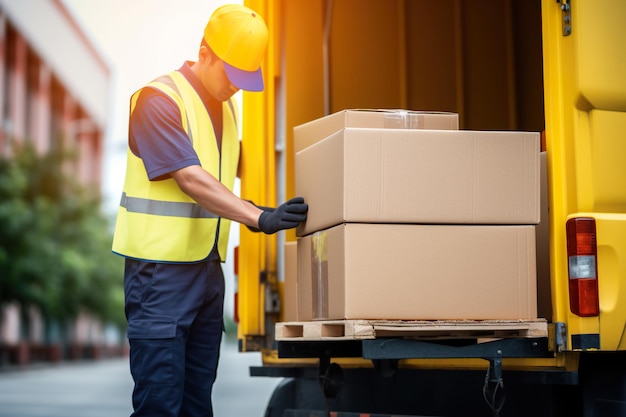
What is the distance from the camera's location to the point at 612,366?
11.8ft

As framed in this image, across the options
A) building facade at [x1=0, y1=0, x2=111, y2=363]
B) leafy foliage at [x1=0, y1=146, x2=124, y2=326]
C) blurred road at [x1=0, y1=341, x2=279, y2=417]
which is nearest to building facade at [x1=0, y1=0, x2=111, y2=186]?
building facade at [x1=0, y1=0, x2=111, y2=363]

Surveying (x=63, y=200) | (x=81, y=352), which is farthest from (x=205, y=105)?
(x=81, y=352)

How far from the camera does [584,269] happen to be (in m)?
3.52

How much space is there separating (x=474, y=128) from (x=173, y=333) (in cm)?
233

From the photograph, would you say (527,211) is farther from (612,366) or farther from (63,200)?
(63,200)

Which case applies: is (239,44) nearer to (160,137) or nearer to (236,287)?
(160,137)

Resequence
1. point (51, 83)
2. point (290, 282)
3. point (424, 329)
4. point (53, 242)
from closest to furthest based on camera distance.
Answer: point (424, 329), point (290, 282), point (53, 242), point (51, 83)

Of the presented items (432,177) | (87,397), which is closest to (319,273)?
(432,177)

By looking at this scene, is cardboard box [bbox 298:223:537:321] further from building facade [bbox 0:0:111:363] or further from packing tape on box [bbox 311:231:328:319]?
building facade [bbox 0:0:111:363]

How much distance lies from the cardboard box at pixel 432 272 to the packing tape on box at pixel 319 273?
83 millimetres

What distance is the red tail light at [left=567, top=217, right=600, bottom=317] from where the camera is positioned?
11.5 ft

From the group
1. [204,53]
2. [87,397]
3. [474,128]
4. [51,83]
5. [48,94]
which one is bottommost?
[87,397]

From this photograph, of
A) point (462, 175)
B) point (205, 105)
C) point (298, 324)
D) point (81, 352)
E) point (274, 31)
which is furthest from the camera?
point (81, 352)

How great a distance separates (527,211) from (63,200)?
24.1 metres
